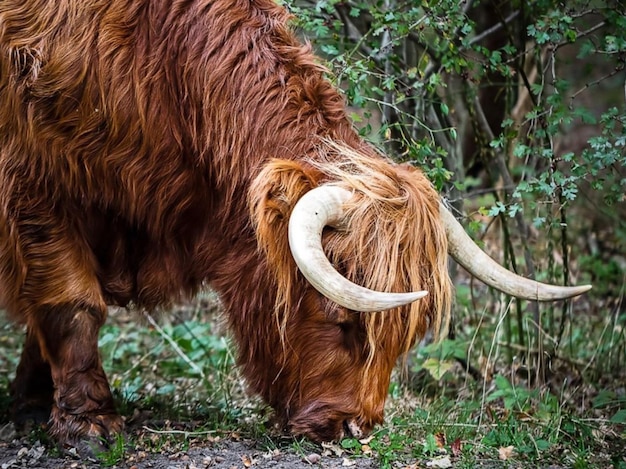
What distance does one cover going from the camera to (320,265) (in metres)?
3.71

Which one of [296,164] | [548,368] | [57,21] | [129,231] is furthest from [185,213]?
[548,368]

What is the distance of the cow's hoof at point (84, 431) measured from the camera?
4559 millimetres

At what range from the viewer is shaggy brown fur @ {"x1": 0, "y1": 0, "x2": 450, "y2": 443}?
13.6 ft

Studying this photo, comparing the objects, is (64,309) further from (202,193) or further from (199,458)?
(199,458)

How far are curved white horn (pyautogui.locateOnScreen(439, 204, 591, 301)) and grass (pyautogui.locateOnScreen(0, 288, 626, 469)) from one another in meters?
0.74

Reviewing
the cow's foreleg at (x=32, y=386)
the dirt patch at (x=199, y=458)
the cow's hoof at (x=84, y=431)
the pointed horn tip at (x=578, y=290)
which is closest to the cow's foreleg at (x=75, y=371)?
the cow's hoof at (x=84, y=431)

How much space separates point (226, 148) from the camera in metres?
4.34

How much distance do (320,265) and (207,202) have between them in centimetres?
105

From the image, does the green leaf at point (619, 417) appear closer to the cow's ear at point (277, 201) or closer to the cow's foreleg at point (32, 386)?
the cow's ear at point (277, 201)

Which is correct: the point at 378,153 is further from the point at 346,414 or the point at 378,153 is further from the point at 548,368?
the point at 548,368

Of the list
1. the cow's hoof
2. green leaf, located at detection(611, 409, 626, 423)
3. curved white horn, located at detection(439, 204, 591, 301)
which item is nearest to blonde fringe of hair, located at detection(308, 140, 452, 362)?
curved white horn, located at detection(439, 204, 591, 301)

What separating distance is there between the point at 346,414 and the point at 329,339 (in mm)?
326

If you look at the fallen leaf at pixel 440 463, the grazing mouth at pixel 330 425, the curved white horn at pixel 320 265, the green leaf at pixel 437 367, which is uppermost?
the curved white horn at pixel 320 265

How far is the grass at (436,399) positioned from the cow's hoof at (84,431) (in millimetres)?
101
